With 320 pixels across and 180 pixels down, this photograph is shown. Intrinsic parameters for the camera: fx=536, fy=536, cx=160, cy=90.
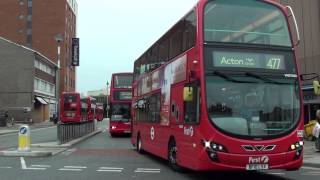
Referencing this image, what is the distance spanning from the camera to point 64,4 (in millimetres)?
106438

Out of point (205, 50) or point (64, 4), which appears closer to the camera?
point (205, 50)

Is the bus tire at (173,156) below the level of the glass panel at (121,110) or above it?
below

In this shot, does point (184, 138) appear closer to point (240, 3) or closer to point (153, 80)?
point (240, 3)

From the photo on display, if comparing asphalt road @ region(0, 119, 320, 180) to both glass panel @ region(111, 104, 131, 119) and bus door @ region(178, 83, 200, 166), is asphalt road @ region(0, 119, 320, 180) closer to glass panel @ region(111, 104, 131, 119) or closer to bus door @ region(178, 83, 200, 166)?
bus door @ region(178, 83, 200, 166)

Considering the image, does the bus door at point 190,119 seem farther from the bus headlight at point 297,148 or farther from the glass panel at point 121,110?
the glass panel at point 121,110

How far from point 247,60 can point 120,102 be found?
22900mm

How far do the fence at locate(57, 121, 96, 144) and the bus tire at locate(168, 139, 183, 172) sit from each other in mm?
11194

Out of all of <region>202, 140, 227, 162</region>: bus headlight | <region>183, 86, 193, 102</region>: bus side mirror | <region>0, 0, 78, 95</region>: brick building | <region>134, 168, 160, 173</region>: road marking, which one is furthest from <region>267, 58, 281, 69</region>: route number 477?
<region>0, 0, 78, 95</region>: brick building

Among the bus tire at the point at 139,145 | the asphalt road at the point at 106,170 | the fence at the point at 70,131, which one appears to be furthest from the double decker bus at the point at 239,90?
the fence at the point at 70,131

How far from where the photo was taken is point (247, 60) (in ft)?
39.4

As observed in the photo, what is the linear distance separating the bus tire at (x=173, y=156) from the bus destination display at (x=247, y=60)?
3.31 meters

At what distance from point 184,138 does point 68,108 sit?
→ 43261mm

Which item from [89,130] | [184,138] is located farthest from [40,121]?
[184,138]

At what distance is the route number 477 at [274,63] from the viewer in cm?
1209
